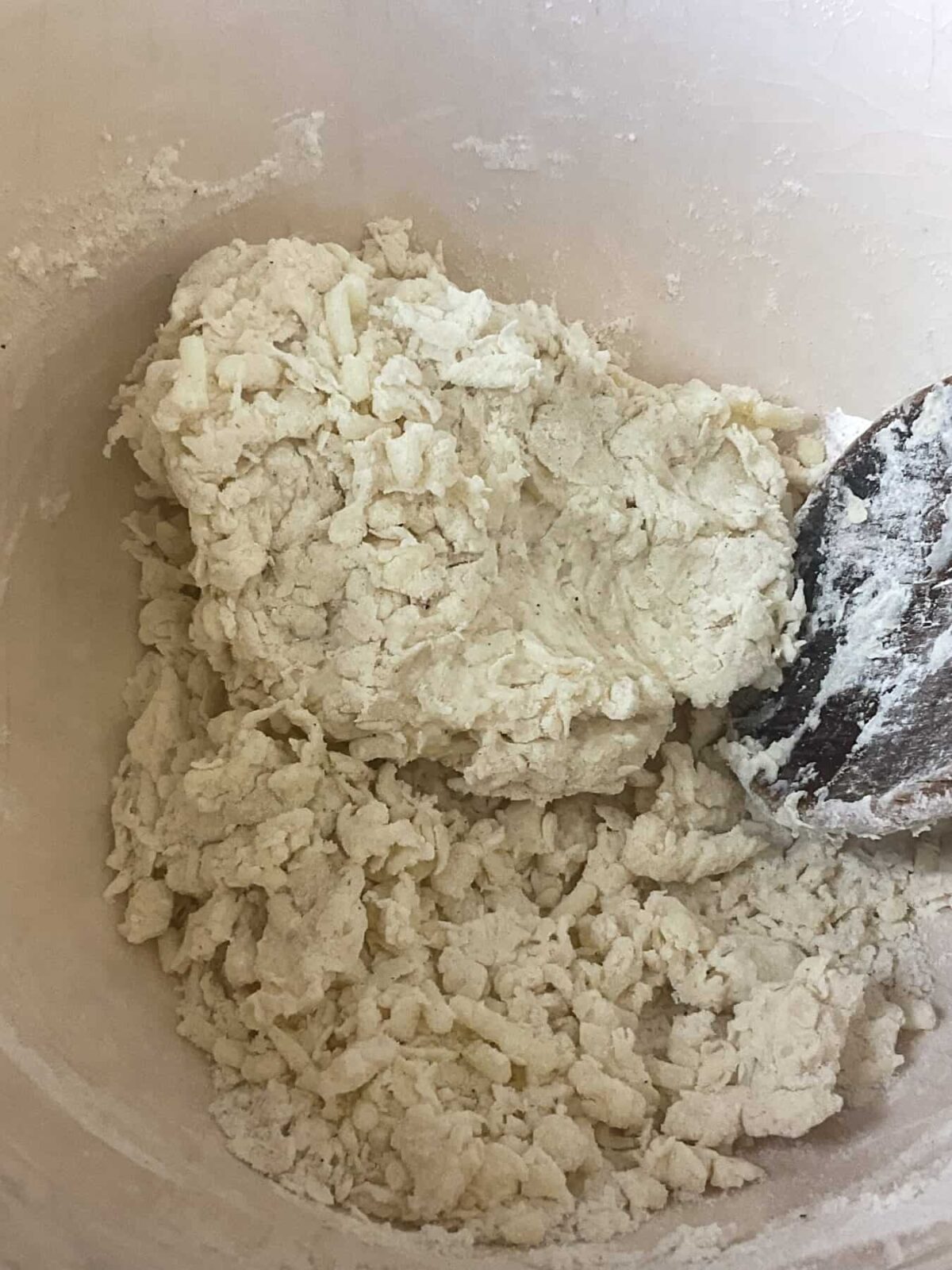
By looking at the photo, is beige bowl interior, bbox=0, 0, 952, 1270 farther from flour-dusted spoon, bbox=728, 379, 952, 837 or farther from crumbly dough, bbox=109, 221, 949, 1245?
flour-dusted spoon, bbox=728, 379, 952, 837

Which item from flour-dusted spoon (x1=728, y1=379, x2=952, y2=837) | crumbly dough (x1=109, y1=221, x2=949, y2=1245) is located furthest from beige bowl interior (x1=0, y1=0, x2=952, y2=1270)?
flour-dusted spoon (x1=728, y1=379, x2=952, y2=837)

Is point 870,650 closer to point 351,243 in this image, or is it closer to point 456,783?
point 456,783

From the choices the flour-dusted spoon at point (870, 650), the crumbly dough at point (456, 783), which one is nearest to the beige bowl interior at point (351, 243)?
the crumbly dough at point (456, 783)

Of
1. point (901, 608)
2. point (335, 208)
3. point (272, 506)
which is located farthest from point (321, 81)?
point (901, 608)

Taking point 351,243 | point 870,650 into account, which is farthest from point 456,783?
point 351,243

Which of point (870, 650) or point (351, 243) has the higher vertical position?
point (351, 243)

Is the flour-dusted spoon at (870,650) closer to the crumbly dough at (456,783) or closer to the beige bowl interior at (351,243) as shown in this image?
the crumbly dough at (456,783)
